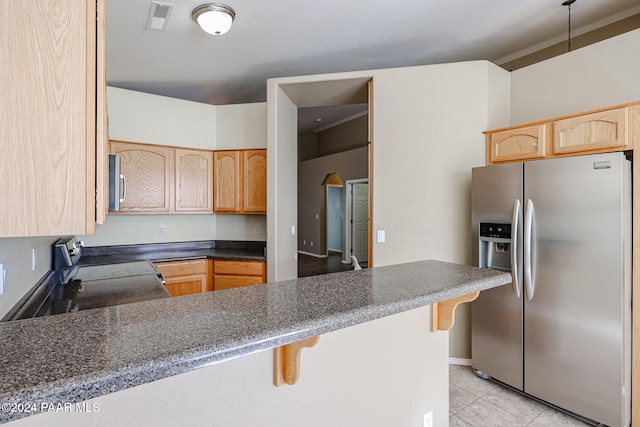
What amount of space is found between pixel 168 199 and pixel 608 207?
4.08m

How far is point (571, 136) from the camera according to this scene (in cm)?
245

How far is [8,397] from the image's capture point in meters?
0.49

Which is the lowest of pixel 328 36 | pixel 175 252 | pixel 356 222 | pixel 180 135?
pixel 175 252

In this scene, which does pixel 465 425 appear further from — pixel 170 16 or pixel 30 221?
pixel 170 16

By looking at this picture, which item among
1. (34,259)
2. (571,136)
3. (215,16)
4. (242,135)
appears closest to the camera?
(34,259)

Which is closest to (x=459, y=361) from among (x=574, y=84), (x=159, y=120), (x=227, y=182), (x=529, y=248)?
(x=529, y=248)

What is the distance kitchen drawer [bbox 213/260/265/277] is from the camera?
3934mm

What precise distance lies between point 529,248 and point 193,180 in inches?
142

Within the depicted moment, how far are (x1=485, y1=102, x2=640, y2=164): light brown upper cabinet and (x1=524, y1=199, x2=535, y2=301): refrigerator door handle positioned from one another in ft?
1.52

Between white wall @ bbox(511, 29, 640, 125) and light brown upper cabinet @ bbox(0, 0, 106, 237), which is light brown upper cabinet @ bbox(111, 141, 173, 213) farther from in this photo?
white wall @ bbox(511, 29, 640, 125)

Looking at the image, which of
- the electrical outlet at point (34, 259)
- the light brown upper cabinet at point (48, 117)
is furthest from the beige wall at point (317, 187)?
the light brown upper cabinet at point (48, 117)

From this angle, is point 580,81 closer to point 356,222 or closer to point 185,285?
point 185,285

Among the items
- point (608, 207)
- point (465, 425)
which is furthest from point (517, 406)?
point (608, 207)

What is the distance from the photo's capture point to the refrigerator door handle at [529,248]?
8.18ft
